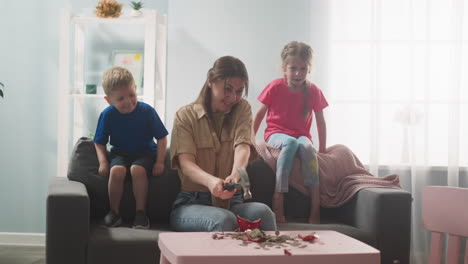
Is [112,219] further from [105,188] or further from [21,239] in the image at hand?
[21,239]

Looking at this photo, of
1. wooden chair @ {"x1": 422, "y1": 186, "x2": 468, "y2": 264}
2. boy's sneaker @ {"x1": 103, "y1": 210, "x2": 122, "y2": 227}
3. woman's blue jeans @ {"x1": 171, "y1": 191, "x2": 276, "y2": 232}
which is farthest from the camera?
boy's sneaker @ {"x1": 103, "y1": 210, "x2": 122, "y2": 227}

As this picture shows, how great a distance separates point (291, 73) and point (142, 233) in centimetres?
125

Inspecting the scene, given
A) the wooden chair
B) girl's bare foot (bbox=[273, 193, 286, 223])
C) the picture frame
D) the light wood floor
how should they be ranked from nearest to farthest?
the wooden chair
girl's bare foot (bbox=[273, 193, 286, 223])
the light wood floor
the picture frame

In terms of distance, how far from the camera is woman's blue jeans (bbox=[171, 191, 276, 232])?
210 centimetres

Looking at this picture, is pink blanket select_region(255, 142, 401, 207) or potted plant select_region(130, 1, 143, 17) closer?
pink blanket select_region(255, 142, 401, 207)

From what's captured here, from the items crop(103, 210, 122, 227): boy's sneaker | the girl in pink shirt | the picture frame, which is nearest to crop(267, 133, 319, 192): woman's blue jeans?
the girl in pink shirt

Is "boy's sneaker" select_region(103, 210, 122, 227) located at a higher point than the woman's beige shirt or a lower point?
lower

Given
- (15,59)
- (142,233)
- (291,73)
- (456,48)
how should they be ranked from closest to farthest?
(142,233)
(291,73)
(456,48)
(15,59)

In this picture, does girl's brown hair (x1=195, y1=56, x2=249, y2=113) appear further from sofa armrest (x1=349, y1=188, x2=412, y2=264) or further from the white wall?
the white wall

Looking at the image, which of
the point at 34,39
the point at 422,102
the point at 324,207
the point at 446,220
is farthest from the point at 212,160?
the point at 34,39

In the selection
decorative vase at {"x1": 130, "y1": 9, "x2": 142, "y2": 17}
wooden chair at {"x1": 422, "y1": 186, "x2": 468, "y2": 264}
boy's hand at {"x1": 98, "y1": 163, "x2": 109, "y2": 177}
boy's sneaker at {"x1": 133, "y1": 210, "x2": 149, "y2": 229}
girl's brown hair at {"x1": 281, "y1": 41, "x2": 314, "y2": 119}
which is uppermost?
decorative vase at {"x1": 130, "y1": 9, "x2": 142, "y2": 17}

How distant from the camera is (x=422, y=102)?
3.78 metres

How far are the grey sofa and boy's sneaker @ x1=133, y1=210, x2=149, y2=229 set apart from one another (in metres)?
0.04

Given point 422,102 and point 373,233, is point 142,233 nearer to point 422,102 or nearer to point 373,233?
point 373,233
